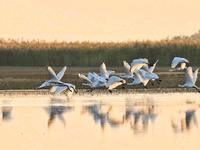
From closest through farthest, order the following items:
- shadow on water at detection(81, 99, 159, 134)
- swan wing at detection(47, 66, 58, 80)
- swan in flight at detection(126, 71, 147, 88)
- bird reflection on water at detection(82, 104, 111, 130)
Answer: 1. shadow on water at detection(81, 99, 159, 134)
2. bird reflection on water at detection(82, 104, 111, 130)
3. swan wing at detection(47, 66, 58, 80)
4. swan in flight at detection(126, 71, 147, 88)

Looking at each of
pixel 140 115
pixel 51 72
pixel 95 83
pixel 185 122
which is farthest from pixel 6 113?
pixel 95 83

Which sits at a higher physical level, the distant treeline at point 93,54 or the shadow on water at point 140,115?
the distant treeline at point 93,54

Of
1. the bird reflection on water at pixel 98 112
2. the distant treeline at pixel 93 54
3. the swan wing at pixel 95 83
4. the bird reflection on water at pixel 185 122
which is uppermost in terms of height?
the distant treeline at pixel 93 54

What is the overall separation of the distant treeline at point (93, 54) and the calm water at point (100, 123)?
2067cm

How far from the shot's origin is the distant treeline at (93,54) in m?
40.1

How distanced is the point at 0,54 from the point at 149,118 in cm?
2861

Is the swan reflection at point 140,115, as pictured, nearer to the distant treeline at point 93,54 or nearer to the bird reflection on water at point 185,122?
the bird reflection on water at point 185,122

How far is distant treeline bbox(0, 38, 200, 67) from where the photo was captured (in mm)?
40125

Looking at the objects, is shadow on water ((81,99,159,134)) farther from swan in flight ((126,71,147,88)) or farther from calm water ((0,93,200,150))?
swan in flight ((126,71,147,88))

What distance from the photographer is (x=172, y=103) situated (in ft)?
57.6

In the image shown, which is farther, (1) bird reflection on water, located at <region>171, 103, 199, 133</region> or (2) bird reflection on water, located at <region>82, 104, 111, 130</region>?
(2) bird reflection on water, located at <region>82, 104, 111, 130</region>

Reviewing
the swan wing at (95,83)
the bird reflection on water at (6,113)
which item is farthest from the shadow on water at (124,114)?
the swan wing at (95,83)

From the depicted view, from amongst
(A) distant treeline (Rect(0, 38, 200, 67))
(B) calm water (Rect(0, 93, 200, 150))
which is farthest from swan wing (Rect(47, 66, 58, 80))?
(A) distant treeline (Rect(0, 38, 200, 67))

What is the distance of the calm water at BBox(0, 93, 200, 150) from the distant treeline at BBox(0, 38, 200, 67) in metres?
20.7
